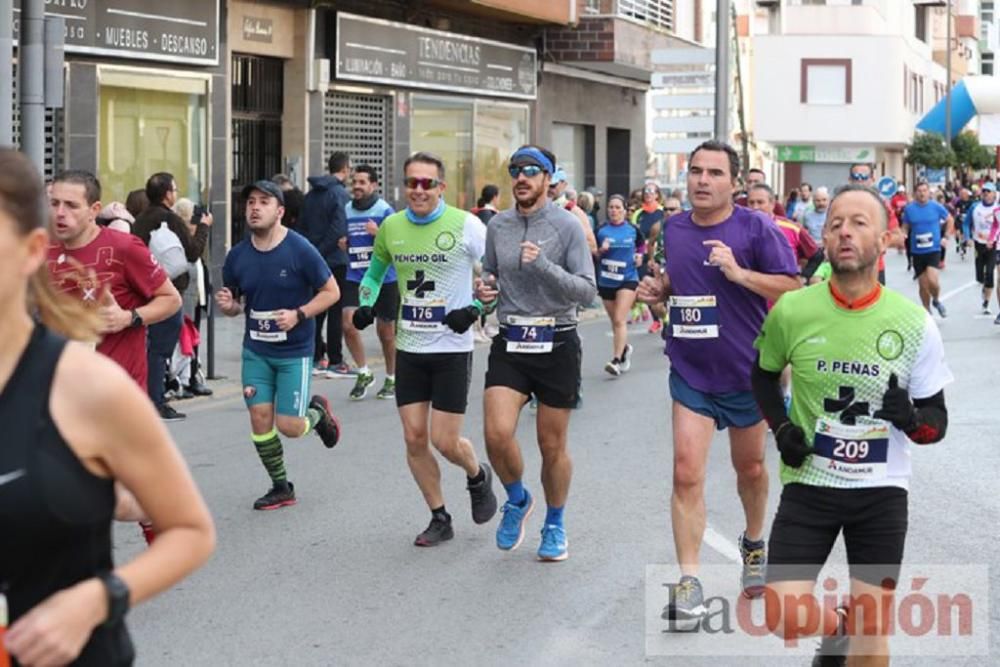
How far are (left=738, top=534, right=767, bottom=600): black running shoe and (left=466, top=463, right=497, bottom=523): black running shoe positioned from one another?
1.81 metres

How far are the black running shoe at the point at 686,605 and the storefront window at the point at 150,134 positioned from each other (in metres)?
14.4

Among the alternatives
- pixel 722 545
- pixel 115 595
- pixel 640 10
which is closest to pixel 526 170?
pixel 722 545

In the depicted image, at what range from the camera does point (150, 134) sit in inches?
851

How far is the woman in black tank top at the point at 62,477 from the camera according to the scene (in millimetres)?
2969

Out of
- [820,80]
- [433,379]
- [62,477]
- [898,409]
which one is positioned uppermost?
[820,80]

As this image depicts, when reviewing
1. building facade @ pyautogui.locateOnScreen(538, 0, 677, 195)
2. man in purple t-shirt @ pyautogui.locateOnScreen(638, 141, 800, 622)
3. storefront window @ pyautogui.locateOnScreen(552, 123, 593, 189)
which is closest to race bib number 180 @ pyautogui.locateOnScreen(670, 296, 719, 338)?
man in purple t-shirt @ pyautogui.locateOnScreen(638, 141, 800, 622)

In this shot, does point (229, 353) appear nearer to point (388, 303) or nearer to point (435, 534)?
point (388, 303)

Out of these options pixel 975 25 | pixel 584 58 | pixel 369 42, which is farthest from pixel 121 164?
pixel 975 25

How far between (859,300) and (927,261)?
62.1 feet

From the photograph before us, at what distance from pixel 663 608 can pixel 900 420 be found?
2.29 m

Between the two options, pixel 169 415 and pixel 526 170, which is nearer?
pixel 526 170

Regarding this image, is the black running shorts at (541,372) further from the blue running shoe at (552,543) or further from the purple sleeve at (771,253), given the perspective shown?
the purple sleeve at (771,253)

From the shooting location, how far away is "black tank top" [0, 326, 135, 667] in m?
2.97

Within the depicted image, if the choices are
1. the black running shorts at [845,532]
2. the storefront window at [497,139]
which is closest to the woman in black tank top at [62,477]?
the black running shorts at [845,532]
